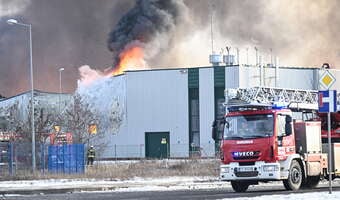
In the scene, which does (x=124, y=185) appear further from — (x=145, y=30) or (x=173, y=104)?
(x=145, y=30)

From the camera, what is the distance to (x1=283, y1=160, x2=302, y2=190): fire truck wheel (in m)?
32.4

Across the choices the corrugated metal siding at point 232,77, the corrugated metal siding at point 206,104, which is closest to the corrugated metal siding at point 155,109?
the corrugated metal siding at point 206,104

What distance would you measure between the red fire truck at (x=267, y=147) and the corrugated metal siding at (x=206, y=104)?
53011mm

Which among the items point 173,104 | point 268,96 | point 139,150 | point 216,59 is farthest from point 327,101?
point 216,59

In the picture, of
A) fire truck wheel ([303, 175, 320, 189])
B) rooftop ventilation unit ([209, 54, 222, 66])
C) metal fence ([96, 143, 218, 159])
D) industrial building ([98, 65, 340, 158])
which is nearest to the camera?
fire truck wheel ([303, 175, 320, 189])

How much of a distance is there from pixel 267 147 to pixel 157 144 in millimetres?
58793

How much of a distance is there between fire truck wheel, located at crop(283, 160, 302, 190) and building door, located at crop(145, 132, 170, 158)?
56.7 meters

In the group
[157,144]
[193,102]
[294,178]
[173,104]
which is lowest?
[294,178]

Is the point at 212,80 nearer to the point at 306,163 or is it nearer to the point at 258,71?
the point at 258,71

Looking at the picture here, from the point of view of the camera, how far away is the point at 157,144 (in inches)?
3556

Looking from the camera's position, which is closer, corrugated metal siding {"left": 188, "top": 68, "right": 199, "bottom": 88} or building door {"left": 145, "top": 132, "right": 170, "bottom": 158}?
corrugated metal siding {"left": 188, "top": 68, "right": 199, "bottom": 88}

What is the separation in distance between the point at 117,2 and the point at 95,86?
11.7 metres

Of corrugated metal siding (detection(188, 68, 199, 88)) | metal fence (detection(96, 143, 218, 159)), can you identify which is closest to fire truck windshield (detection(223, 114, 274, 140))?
metal fence (detection(96, 143, 218, 159))

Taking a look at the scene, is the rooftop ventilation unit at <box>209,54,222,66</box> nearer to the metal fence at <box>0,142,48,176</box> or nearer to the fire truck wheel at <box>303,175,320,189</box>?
the metal fence at <box>0,142,48,176</box>
